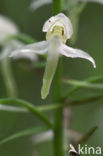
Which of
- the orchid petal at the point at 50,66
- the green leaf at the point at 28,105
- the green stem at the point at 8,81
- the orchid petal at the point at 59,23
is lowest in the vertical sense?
the green leaf at the point at 28,105

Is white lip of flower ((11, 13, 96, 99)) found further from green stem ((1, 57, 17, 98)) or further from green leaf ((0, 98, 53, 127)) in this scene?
green stem ((1, 57, 17, 98))

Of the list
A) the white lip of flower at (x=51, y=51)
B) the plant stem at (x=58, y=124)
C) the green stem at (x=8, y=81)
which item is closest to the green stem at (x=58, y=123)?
the plant stem at (x=58, y=124)

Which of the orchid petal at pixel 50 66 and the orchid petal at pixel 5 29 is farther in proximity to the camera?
the orchid petal at pixel 5 29

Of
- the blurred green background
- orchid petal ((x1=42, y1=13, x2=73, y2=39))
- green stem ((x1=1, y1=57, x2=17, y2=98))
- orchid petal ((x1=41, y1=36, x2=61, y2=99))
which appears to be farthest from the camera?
the blurred green background

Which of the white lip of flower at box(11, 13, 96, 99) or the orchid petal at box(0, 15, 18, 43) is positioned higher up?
the orchid petal at box(0, 15, 18, 43)

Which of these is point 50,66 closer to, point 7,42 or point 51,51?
point 51,51

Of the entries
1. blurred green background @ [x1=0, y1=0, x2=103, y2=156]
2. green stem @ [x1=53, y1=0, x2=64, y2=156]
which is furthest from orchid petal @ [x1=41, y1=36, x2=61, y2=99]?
blurred green background @ [x1=0, y1=0, x2=103, y2=156]

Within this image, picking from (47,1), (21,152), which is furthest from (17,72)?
(47,1)

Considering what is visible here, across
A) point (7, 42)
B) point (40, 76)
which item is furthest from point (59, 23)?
point (40, 76)

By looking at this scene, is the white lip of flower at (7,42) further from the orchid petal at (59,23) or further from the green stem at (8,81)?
the orchid petal at (59,23)

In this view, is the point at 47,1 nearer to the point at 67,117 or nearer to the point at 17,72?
the point at 67,117
